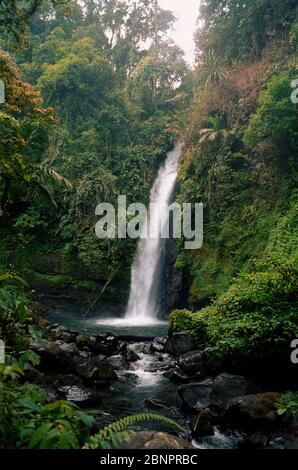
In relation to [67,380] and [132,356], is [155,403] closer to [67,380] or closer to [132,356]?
[67,380]

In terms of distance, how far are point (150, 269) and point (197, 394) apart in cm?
1099

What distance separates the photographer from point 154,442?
3.41 meters

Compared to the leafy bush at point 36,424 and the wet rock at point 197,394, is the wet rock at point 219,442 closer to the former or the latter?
the wet rock at point 197,394

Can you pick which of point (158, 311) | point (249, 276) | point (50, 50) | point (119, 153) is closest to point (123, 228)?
point (158, 311)

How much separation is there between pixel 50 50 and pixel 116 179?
1199 centimetres

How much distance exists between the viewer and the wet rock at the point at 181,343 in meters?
8.83

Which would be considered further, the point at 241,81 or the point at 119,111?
the point at 119,111

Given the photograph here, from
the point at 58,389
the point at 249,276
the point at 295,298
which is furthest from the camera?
the point at 249,276

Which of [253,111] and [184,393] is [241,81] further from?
[184,393]

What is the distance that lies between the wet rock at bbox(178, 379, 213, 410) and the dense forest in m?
0.70

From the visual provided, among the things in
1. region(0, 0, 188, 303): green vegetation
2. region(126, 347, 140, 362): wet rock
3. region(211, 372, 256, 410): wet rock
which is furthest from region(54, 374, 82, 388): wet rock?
region(0, 0, 188, 303): green vegetation

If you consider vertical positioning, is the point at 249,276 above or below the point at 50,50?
below

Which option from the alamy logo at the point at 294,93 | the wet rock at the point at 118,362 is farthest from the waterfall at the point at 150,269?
the alamy logo at the point at 294,93

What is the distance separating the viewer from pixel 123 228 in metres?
18.2
